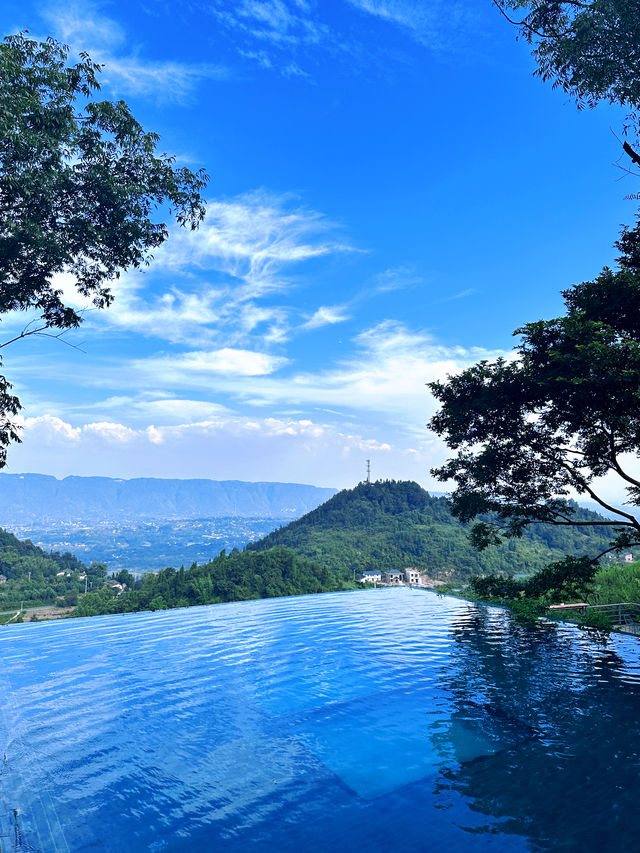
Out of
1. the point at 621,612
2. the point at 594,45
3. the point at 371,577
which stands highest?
→ the point at 594,45

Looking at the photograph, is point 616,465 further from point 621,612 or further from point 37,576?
point 37,576

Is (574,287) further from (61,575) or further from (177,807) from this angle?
(61,575)

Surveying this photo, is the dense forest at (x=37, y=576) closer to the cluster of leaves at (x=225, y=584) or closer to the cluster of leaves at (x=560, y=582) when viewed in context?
the cluster of leaves at (x=225, y=584)

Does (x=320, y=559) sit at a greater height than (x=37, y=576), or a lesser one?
greater

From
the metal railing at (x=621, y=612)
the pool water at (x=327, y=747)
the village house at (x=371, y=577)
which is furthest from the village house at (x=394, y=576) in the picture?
the pool water at (x=327, y=747)

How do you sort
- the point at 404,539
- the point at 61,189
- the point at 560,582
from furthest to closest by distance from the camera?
the point at 404,539 → the point at 560,582 → the point at 61,189

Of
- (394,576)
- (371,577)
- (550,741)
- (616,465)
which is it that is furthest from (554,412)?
(394,576)

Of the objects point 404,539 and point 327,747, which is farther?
point 404,539
